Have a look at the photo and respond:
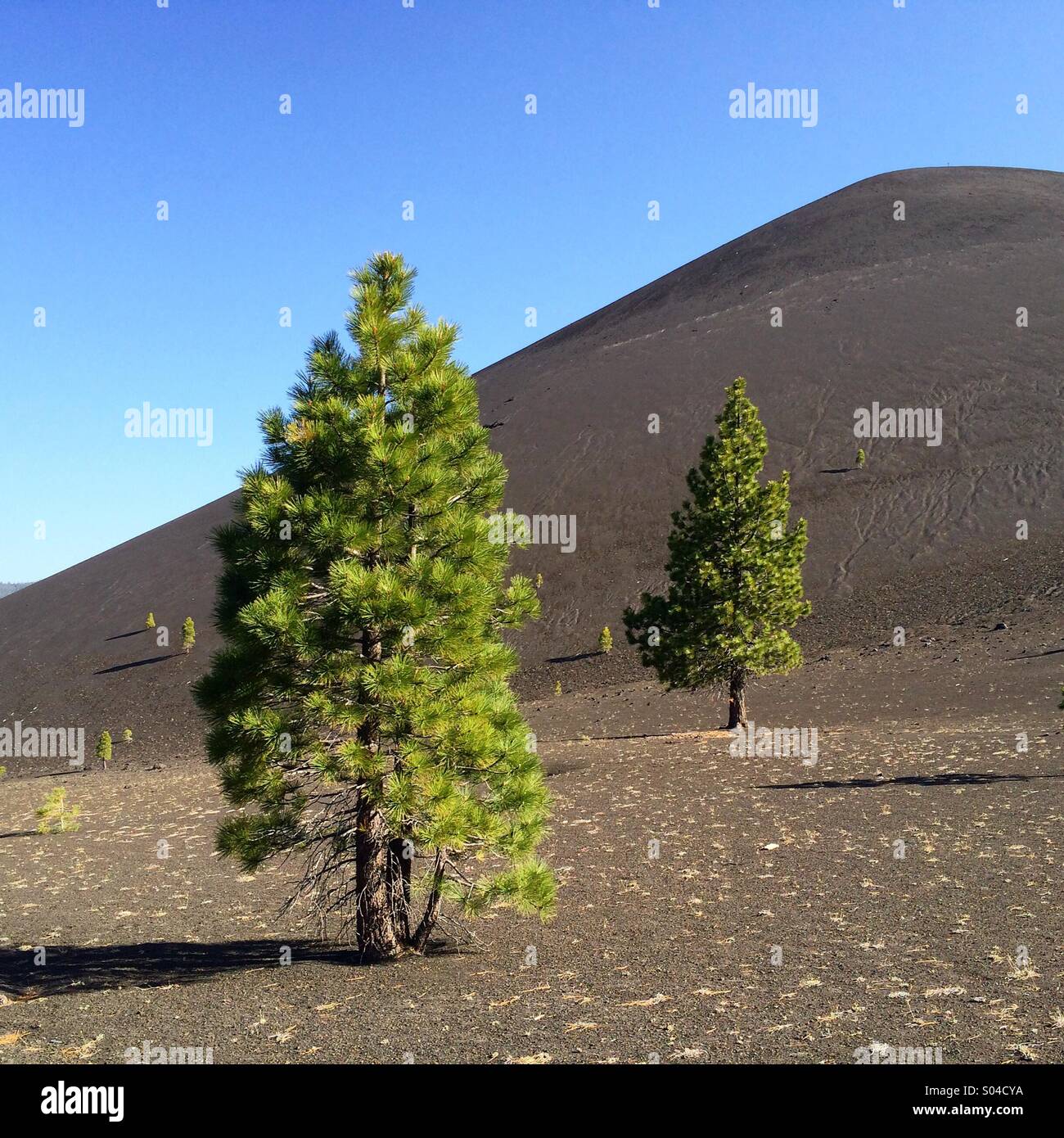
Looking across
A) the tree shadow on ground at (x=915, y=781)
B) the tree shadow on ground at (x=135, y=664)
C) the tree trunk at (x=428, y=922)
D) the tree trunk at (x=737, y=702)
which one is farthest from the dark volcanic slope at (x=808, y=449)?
the tree trunk at (x=428, y=922)

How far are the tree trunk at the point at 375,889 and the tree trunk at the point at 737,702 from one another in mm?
19275

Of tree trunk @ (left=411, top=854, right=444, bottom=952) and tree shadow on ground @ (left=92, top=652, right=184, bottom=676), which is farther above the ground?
tree shadow on ground @ (left=92, top=652, right=184, bottom=676)

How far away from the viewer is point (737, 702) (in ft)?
92.0

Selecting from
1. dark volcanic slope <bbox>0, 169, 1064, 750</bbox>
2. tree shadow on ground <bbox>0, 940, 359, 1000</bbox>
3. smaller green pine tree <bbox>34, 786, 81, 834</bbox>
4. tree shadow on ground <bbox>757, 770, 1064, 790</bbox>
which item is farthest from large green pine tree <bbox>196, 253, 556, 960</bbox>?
dark volcanic slope <bbox>0, 169, 1064, 750</bbox>

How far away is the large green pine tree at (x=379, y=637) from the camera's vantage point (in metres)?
8.38

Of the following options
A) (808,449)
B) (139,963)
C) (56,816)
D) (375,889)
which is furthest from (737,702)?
(808,449)

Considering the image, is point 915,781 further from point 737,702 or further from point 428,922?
point 428,922

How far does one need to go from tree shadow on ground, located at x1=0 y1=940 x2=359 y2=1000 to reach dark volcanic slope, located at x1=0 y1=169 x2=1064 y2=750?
35061 millimetres

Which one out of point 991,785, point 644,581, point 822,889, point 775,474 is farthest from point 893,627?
point 822,889

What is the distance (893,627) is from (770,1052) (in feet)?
132

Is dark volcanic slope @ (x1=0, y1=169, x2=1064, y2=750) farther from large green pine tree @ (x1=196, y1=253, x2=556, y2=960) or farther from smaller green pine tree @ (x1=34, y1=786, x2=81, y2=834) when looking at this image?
large green pine tree @ (x1=196, y1=253, x2=556, y2=960)

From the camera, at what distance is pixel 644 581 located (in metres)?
57.5

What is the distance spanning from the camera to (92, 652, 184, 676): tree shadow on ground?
186ft

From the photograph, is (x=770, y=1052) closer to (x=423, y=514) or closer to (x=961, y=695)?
(x=423, y=514)
